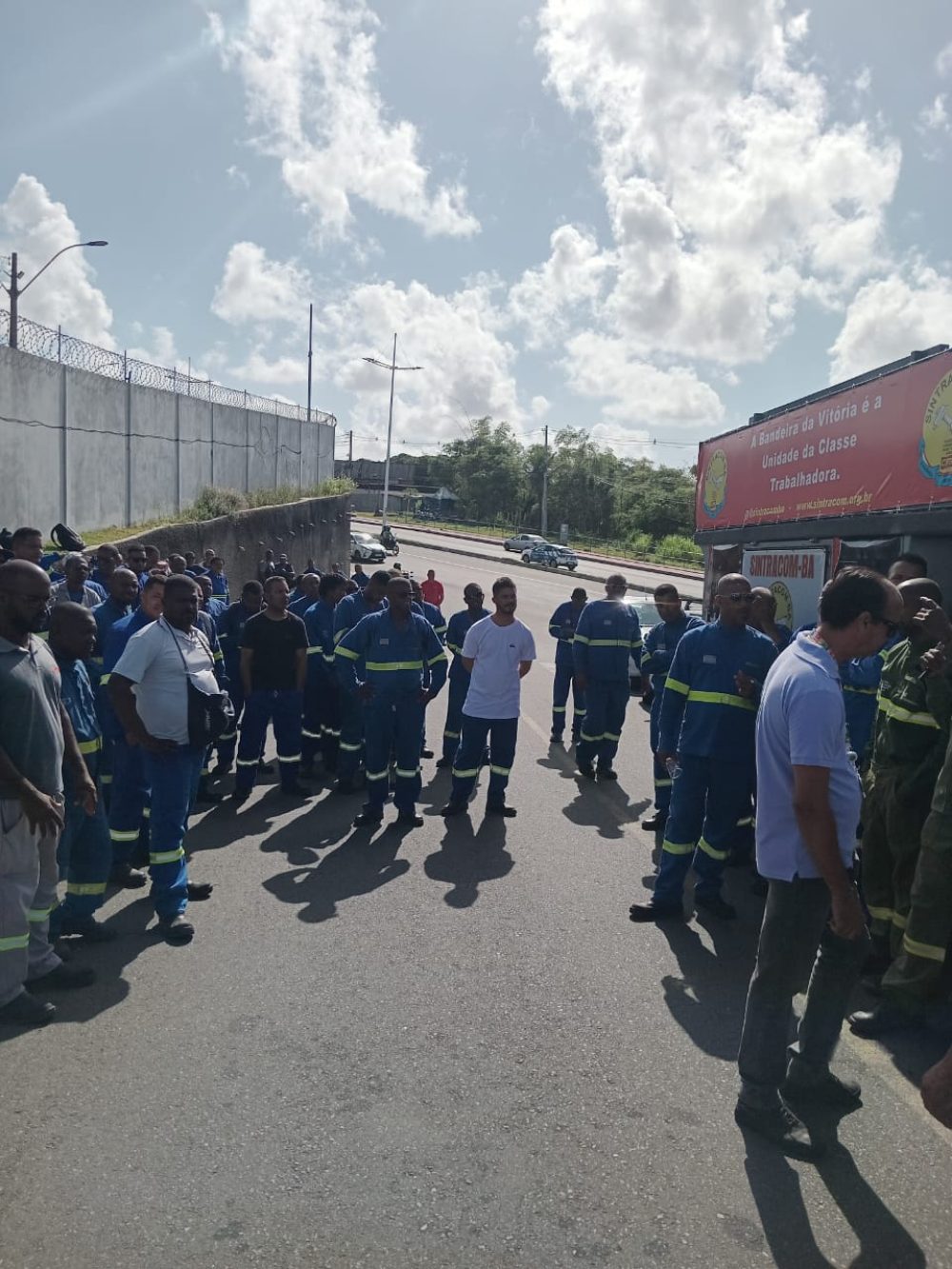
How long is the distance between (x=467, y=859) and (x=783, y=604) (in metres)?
5.10

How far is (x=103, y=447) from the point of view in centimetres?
2005

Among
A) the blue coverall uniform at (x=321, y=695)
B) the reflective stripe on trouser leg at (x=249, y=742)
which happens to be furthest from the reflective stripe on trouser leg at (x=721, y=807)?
the blue coverall uniform at (x=321, y=695)

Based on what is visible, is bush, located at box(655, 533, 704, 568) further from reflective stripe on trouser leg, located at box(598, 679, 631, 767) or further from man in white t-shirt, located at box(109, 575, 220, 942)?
man in white t-shirt, located at box(109, 575, 220, 942)

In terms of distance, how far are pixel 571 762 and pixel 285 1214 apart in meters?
6.96

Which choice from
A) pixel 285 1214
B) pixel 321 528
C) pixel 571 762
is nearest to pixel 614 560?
pixel 321 528

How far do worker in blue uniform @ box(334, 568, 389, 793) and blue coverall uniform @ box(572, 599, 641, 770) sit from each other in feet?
6.46

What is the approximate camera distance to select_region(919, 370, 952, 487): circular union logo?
22.7 ft

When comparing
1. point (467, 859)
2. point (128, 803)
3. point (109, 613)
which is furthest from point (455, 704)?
point (128, 803)

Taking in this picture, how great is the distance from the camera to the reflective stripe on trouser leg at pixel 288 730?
7637 mm

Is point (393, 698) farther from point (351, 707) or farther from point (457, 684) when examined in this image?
point (457, 684)

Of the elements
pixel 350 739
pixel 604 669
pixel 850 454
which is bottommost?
pixel 350 739

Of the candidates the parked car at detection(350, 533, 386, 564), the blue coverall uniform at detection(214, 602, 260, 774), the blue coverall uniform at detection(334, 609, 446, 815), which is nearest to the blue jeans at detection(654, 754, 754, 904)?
the blue coverall uniform at detection(334, 609, 446, 815)

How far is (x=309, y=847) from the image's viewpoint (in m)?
6.50

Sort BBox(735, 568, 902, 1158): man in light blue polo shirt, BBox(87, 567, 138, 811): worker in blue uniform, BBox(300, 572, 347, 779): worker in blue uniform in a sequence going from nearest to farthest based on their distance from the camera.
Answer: BBox(735, 568, 902, 1158): man in light blue polo shirt
BBox(87, 567, 138, 811): worker in blue uniform
BBox(300, 572, 347, 779): worker in blue uniform
